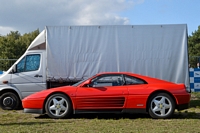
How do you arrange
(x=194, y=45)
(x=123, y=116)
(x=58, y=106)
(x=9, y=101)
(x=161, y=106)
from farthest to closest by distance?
(x=194, y=45), (x=9, y=101), (x=123, y=116), (x=58, y=106), (x=161, y=106)

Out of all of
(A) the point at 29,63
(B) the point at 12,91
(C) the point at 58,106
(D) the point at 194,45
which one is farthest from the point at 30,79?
(D) the point at 194,45

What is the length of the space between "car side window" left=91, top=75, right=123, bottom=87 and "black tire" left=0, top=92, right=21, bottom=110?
3.50m

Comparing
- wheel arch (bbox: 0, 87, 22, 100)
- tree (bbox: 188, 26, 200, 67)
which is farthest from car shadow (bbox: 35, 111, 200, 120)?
tree (bbox: 188, 26, 200, 67)

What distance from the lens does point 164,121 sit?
6973 mm

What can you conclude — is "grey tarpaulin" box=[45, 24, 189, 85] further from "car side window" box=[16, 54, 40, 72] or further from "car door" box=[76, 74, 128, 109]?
"car door" box=[76, 74, 128, 109]

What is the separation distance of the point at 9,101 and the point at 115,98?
422cm

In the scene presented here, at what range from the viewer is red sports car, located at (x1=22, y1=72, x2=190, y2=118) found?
7285 mm

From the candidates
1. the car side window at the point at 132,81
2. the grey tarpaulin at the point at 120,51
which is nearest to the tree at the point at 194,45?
the grey tarpaulin at the point at 120,51

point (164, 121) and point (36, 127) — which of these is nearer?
point (36, 127)

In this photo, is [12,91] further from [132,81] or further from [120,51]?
[132,81]

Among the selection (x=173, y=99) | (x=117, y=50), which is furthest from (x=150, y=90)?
(x=117, y=50)

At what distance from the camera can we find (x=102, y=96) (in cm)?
735

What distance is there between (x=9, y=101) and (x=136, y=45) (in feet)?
15.0

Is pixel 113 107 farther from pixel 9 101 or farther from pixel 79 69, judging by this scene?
pixel 9 101
